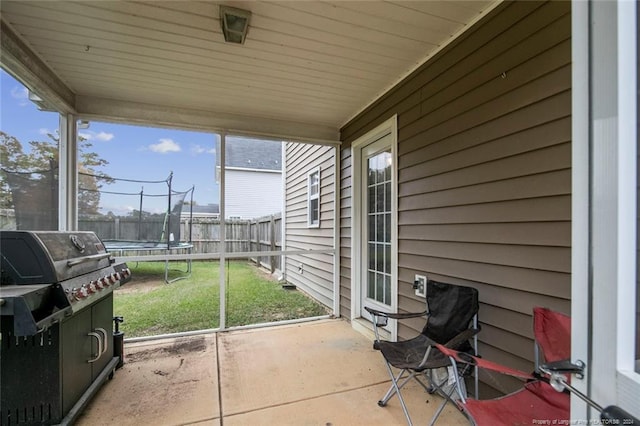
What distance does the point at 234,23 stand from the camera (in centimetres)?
200

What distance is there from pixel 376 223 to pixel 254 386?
206 cm

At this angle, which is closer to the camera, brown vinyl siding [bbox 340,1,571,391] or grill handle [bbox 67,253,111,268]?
brown vinyl siding [bbox 340,1,571,391]

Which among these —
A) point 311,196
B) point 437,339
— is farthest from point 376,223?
point 311,196

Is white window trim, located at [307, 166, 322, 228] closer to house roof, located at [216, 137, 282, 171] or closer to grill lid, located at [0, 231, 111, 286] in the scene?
house roof, located at [216, 137, 282, 171]

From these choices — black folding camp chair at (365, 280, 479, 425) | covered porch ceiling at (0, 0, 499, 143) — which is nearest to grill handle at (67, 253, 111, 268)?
covered porch ceiling at (0, 0, 499, 143)

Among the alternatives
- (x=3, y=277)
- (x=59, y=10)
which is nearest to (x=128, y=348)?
(x=3, y=277)

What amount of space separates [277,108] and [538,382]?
331 cm

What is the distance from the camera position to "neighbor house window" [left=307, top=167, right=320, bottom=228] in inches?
187

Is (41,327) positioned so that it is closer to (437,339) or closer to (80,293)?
(80,293)

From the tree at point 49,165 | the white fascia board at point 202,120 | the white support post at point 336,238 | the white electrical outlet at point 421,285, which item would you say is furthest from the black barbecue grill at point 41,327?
the white support post at point 336,238

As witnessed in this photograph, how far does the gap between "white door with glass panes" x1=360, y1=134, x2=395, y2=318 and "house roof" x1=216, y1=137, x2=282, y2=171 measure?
1.38m

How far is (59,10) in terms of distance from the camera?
6.22 ft

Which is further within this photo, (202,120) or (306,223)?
(306,223)

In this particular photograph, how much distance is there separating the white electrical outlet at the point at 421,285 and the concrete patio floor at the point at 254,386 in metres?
0.71
